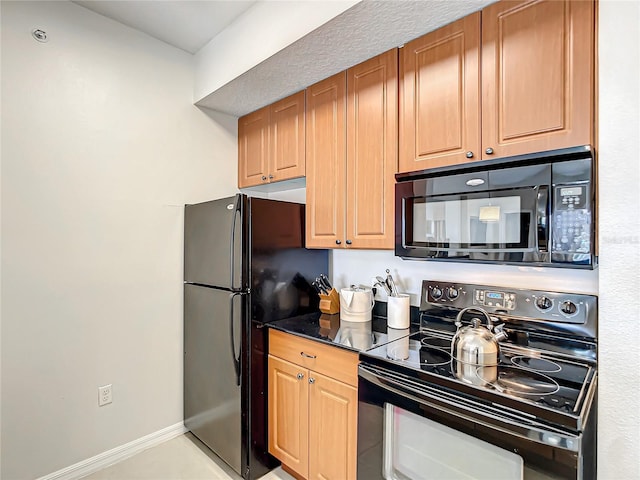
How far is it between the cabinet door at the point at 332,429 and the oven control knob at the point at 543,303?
90cm

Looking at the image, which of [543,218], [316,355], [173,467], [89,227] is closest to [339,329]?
[316,355]

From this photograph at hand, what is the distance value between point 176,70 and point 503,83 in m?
2.10

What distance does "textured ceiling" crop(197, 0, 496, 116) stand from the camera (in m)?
1.47

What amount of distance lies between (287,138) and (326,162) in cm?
42

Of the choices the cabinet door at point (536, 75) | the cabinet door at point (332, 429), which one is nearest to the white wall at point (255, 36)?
the cabinet door at point (536, 75)

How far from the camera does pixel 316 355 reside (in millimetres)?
1761

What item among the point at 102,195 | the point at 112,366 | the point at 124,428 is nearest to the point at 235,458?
the point at 124,428

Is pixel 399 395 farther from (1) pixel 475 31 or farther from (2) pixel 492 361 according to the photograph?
(1) pixel 475 31

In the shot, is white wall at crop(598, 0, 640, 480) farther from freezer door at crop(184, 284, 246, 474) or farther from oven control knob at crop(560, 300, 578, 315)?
freezer door at crop(184, 284, 246, 474)

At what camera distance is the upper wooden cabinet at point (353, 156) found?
180 centimetres

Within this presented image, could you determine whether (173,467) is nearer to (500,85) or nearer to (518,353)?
(518,353)

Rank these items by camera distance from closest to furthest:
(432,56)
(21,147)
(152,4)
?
(432,56) → (21,147) → (152,4)

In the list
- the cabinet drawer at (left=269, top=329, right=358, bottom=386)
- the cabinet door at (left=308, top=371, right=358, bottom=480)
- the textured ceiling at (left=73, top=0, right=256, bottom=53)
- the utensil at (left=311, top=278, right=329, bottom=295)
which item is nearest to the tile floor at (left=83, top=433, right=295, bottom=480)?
the cabinet door at (left=308, top=371, right=358, bottom=480)

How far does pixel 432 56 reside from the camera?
5.32ft
